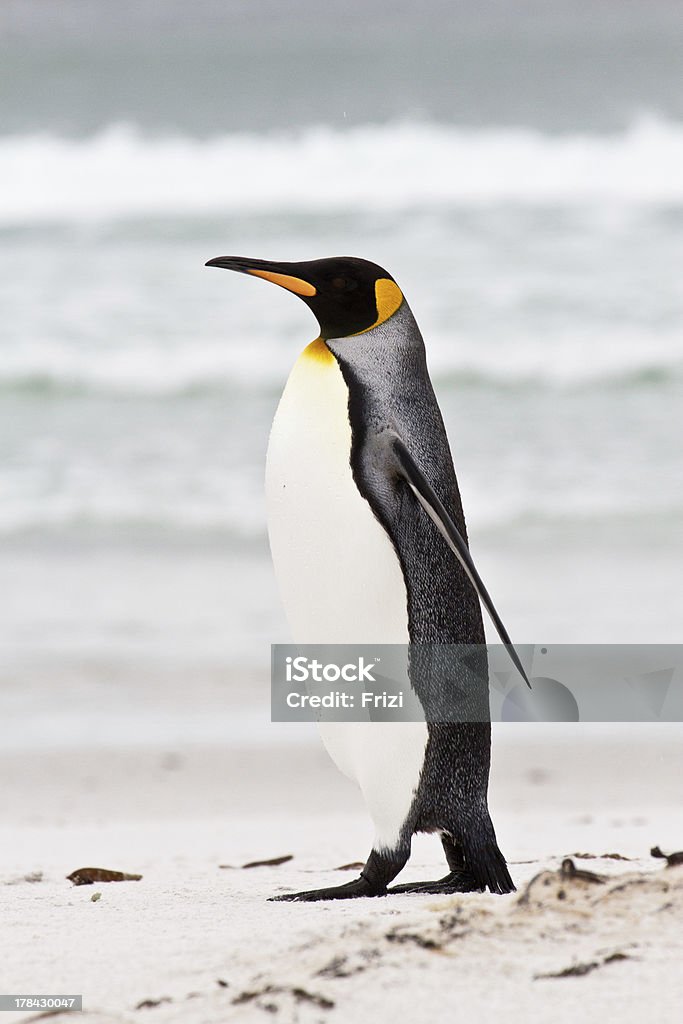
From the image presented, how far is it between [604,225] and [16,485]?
5.28 m

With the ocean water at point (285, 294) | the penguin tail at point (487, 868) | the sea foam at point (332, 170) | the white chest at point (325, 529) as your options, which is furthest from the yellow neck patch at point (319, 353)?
the sea foam at point (332, 170)

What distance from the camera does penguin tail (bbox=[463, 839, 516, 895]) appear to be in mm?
2225

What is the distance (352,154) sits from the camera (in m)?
10.6

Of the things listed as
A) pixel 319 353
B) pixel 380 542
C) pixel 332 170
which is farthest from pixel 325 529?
pixel 332 170

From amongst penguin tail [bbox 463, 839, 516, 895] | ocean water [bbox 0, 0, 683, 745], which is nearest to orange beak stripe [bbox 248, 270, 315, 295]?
penguin tail [bbox 463, 839, 516, 895]

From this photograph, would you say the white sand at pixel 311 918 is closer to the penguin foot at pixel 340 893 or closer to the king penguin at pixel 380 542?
the penguin foot at pixel 340 893

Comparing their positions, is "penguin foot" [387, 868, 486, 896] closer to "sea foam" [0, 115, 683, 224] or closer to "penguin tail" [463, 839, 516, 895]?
"penguin tail" [463, 839, 516, 895]

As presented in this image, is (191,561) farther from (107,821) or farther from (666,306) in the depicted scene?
(666,306)

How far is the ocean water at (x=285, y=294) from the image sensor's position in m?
5.71

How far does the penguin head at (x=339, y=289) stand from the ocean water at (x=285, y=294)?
8.41 feet

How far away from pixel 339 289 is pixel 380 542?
0.47 m

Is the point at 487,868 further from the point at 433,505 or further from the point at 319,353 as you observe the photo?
the point at 319,353

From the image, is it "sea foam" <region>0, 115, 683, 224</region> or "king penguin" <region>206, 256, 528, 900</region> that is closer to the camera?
"king penguin" <region>206, 256, 528, 900</region>

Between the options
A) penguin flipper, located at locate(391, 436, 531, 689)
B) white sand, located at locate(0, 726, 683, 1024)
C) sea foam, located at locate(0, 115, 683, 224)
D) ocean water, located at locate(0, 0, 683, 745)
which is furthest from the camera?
sea foam, located at locate(0, 115, 683, 224)
